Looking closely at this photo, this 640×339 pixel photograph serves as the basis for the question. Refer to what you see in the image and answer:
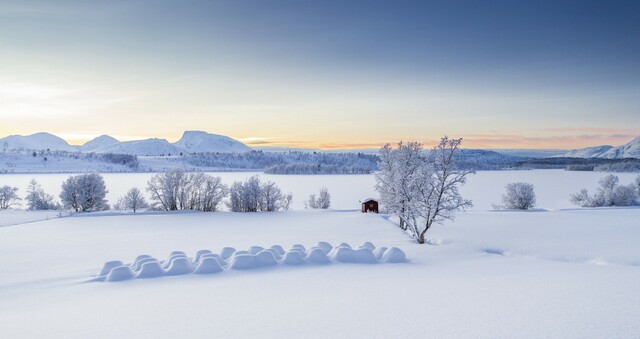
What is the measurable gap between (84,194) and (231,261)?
58751 millimetres

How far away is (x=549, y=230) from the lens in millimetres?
35188

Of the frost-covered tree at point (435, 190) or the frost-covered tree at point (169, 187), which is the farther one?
the frost-covered tree at point (169, 187)

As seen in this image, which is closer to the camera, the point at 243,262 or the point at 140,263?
the point at 140,263

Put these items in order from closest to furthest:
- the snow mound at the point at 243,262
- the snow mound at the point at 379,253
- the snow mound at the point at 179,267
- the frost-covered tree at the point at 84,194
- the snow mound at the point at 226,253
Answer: the snow mound at the point at 179,267
the snow mound at the point at 243,262
the snow mound at the point at 379,253
the snow mound at the point at 226,253
the frost-covered tree at the point at 84,194

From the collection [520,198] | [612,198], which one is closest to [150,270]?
[520,198]

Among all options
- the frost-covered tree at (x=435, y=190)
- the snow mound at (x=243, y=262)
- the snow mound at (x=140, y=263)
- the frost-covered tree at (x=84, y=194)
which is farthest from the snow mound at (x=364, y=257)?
the frost-covered tree at (x=84, y=194)

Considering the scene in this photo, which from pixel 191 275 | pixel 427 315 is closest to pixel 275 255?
pixel 191 275

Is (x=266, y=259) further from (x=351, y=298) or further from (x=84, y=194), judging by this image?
(x=84, y=194)

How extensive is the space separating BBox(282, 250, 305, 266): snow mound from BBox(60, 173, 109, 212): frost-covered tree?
191ft

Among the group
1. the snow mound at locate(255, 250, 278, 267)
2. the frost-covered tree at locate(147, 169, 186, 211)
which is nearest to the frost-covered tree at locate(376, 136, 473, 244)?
the snow mound at locate(255, 250, 278, 267)

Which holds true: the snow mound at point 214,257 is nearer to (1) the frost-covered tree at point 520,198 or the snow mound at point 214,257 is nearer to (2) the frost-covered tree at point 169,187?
(2) the frost-covered tree at point 169,187

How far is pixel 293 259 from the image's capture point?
651 inches

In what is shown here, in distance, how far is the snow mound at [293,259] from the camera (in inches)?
649

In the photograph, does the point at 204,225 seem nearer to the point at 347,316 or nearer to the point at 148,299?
the point at 148,299
